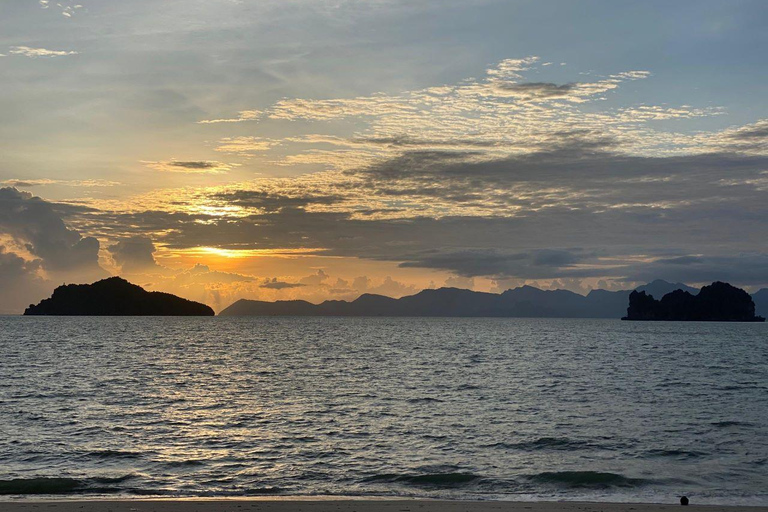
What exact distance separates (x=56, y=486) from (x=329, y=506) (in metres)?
11.5

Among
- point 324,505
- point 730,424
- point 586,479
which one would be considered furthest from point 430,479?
point 730,424

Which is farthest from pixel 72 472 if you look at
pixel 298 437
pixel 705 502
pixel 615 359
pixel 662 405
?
pixel 615 359

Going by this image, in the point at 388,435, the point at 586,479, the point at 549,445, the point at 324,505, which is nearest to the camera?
the point at 324,505

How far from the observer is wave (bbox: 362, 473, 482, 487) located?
2694 centimetres

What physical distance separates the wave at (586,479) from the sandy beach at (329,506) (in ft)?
12.9

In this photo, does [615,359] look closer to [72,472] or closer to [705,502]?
[705,502]

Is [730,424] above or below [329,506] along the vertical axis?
below

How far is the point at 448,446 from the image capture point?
110 ft

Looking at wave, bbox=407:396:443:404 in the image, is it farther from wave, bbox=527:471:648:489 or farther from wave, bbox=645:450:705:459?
wave, bbox=527:471:648:489

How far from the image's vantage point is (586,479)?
27.7 m

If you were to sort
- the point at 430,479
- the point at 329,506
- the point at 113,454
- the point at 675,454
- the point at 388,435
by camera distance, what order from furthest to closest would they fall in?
the point at 388,435 → the point at 675,454 → the point at 113,454 → the point at 430,479 → the point at 329,506

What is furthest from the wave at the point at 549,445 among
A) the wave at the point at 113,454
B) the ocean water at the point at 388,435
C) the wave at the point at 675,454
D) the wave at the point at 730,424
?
the wave at the point at 113,454

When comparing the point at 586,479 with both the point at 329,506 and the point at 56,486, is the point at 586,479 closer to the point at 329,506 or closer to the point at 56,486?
the point at 329,506

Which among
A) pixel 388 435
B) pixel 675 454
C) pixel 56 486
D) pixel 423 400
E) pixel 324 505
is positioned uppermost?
pixel 324 505
